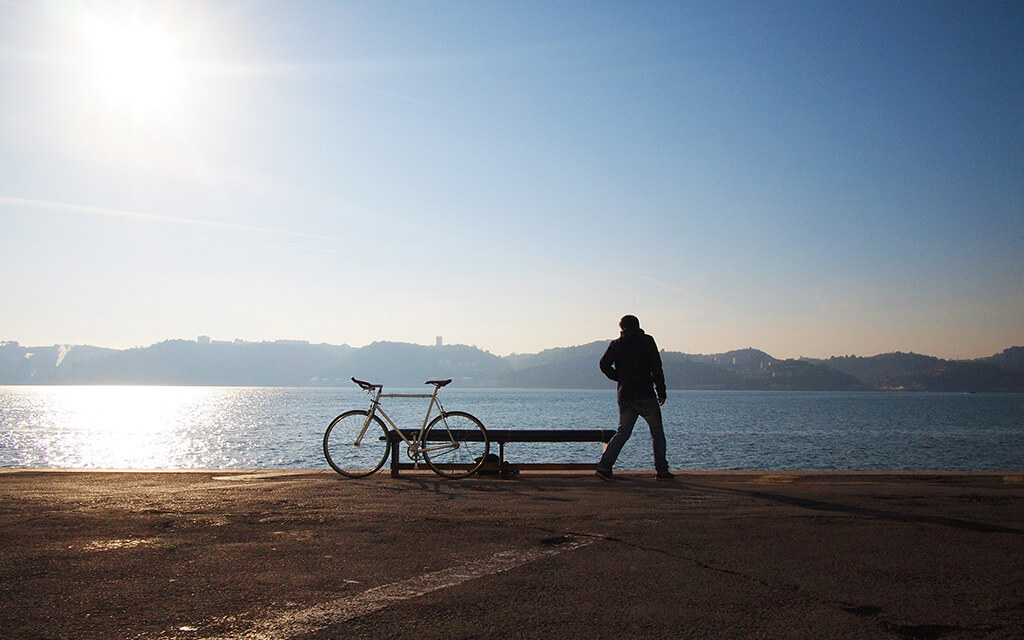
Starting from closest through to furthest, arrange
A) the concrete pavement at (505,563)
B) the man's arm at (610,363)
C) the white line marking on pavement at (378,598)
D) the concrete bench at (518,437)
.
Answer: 1. the white line marking on pavement at (378,598)
2. the concrete pavement at (505,563)
3. the concrete bench at (518,437)
4. the man's arm at (610,363)

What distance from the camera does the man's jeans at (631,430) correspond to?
34.8 ft

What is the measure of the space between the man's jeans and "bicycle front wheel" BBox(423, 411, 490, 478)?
187 centimetres

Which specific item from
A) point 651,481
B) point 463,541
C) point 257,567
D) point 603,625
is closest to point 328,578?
point 257,567

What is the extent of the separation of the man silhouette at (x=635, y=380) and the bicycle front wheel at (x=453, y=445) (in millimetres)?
1897

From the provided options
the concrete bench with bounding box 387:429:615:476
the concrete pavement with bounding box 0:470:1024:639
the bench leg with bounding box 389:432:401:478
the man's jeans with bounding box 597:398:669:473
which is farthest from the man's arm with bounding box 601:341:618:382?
the bench leg with bounding box 389:432:401:478

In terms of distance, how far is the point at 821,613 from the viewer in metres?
4.14

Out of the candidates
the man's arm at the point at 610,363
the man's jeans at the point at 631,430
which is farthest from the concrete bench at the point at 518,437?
the man's arm at the point at 610,363

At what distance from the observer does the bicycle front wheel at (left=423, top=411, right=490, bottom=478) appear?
36.1 feet

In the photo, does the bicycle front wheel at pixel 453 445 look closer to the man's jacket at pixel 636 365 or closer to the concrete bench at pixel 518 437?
the concrete bench at pixel 518 437

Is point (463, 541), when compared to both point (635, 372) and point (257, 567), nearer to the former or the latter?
point (257, 567)

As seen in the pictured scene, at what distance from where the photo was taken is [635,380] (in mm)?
11047

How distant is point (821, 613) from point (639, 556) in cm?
157

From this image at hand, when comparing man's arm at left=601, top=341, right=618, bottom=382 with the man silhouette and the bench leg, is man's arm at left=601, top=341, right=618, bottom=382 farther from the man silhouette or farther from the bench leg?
the bench leg

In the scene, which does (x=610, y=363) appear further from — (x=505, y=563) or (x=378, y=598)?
(x=378, y=598)
